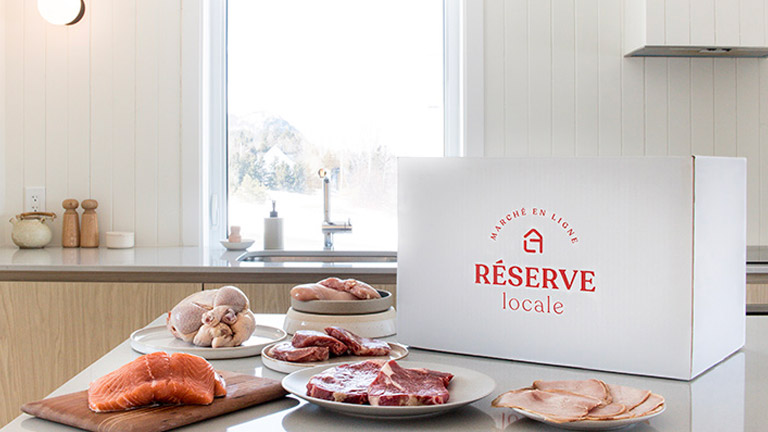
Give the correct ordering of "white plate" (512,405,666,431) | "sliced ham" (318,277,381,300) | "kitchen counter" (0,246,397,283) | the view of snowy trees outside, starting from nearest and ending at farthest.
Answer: "white plate" (512,405,666,431) < "sliced ham" (318,277,381,300) < "kitchen counter" (0,246,397,283) < the view of snowy trees outside

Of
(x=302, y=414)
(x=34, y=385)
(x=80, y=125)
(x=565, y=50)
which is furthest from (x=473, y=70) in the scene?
(x=302, y=414)

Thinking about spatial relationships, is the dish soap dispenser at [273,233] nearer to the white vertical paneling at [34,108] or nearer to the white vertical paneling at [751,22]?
the white vertical paneling at [34,108]

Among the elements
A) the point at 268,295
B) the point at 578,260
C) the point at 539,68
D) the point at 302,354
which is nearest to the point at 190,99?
the point at 268,295

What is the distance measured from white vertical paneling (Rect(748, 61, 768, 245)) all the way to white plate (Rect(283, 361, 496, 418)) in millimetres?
2447

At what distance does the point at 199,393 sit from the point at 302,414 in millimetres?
112

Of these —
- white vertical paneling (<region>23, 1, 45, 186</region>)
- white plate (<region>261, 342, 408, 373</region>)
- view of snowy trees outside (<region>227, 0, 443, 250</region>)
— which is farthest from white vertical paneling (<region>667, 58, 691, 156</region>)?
white vertical paneling (<region>23, 1, 45, 186</region>)

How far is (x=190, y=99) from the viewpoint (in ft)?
9.55

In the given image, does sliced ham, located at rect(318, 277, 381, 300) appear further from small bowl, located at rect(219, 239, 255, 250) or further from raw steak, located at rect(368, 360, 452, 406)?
small bowl, located at rect(219, 239, 255, 250)

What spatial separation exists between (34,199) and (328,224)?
45.0 inches

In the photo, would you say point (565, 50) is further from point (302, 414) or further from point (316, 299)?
point (302, 414)

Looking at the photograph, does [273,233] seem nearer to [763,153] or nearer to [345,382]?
[763,153]

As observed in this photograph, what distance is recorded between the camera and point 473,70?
115 inches

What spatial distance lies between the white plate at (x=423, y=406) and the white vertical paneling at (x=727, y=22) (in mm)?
2222

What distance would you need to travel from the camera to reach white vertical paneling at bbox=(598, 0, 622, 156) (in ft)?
9.62
